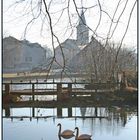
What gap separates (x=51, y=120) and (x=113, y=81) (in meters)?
0.30

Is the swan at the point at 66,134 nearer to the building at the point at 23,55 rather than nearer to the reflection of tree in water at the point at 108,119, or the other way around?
the reflection of tree in water at the point at 108,119

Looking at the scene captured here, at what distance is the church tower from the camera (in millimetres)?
1713

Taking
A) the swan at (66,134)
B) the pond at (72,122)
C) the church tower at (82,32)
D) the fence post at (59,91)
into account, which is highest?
the church tower at (82,32)

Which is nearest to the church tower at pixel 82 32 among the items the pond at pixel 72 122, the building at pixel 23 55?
the building at pixel 23 55

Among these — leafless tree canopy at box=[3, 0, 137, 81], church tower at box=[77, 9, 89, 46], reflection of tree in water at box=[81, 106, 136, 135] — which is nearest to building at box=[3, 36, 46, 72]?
leafless tree canopy at box=[3, 0, 137, 81]

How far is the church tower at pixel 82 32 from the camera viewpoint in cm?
171

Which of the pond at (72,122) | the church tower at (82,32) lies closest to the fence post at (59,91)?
the pond at (72,122)

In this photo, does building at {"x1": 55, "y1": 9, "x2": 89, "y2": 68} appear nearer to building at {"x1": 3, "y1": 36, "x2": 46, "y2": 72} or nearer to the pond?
building at {"x1": 3, "y1": 36, "x2": 46, "y2": 72}

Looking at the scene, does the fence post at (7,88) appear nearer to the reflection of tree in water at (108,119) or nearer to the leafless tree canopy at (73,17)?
the leafless tree canopy at (73,17)

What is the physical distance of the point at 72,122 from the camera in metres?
1.76

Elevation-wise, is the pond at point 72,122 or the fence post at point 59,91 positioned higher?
the fence post at point 59,91

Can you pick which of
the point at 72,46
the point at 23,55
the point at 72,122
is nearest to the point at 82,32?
the point at 72,46

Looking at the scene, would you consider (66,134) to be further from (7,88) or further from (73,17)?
(73,17)

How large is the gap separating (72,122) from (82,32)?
1.18ft
